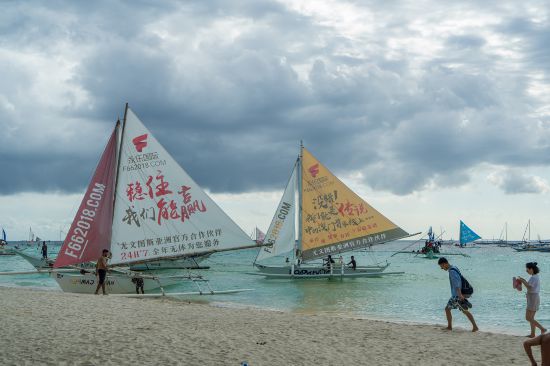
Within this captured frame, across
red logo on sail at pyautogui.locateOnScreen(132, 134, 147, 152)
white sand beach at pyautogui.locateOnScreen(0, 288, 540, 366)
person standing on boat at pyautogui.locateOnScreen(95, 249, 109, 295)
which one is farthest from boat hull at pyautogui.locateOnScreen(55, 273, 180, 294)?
white sand beach at pyautogui.locateOnScreen(0, 288, 540, 366)

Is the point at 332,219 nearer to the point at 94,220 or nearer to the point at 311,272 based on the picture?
the point at 311,272

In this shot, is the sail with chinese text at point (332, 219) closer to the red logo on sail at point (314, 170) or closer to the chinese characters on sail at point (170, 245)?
the red logo on sail at point (314, 170)

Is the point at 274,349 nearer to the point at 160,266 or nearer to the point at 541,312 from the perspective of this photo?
the point at 541,312

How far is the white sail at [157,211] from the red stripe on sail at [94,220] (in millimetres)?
471

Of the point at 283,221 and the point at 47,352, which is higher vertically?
the point at 283,221

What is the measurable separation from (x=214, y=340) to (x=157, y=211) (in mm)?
12715

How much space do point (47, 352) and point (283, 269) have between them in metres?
30.4

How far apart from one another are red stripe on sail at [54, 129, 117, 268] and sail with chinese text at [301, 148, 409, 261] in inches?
675

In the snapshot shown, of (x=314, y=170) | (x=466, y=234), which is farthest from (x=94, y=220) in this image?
(x=466, y=234)

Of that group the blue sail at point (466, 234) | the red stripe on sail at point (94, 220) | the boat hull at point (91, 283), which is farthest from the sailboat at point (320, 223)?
the blue sail at point (466, 234)

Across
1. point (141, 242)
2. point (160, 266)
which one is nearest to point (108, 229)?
point (141, 242)

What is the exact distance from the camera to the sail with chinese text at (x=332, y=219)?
40156 millimetres

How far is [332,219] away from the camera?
40344mm

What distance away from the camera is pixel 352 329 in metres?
17.0
